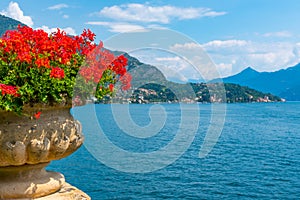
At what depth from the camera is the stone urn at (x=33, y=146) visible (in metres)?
4.53

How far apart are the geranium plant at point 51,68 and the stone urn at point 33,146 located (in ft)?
0.74

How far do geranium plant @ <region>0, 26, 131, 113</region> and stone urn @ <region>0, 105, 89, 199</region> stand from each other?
23 cm

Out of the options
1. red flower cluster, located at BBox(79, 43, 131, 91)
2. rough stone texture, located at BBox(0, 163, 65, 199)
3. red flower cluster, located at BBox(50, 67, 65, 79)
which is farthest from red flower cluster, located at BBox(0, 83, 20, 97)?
rough stone texture, located at BBox(0, 163, 65, 199)

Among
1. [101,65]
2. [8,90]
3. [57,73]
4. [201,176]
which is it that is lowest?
[201,176]

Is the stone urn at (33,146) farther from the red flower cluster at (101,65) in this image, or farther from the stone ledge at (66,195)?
the red flower cluster at (101,65)

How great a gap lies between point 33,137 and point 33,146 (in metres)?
0.12

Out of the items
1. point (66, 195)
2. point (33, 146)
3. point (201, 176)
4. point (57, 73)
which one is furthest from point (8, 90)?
point (201, 176)

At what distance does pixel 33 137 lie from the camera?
458cm

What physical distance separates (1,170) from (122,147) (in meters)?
31.1

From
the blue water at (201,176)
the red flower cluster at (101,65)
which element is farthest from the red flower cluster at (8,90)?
the blue water at (201,176)

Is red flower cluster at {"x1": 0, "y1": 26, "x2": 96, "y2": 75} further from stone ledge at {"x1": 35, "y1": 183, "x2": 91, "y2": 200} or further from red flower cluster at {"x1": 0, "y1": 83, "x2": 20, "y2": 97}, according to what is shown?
stone ledge at {"x1": 35, "y1": 183, "x2": 91, "y2": 200}

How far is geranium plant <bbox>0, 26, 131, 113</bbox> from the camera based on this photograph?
14.7 ft

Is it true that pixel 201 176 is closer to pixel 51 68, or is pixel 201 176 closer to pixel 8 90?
pixel 51 68

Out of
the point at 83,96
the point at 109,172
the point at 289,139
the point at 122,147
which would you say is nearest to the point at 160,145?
the point at 122,147
